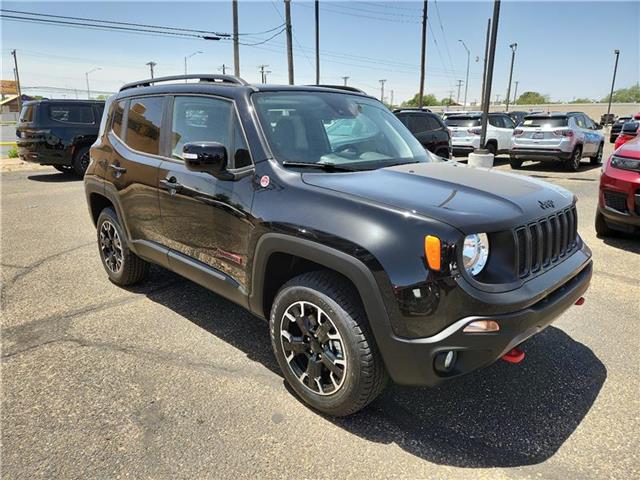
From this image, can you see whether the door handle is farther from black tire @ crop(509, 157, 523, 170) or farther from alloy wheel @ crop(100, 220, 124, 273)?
black tire @ crop(509, 157, 523, 170)

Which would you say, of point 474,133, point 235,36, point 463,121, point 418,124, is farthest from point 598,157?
point 235,36

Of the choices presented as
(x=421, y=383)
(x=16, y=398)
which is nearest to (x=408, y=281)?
(x=421, y=383)

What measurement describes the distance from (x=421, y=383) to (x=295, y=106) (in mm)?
2054

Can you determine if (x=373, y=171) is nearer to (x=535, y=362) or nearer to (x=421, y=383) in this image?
(x=421, y=383)

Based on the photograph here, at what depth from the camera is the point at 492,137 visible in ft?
52.1

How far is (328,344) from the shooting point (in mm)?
2605

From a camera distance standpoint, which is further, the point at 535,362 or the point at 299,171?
the point at 535,362

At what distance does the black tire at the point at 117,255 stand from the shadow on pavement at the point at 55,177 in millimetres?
9102

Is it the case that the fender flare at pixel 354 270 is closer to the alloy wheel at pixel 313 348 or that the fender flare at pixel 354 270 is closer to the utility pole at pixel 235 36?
the alloy wheel at pixel 313 348

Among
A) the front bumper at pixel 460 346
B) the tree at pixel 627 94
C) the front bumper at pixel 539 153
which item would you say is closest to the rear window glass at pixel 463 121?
the front bumper at pixel 539 153

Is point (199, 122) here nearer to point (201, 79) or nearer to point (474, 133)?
point (201, 79)

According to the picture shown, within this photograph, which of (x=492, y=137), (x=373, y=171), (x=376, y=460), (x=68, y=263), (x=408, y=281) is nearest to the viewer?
(x=408, y=281)

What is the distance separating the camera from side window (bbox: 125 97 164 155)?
3822 millimetres

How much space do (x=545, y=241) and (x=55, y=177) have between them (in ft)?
45.2
